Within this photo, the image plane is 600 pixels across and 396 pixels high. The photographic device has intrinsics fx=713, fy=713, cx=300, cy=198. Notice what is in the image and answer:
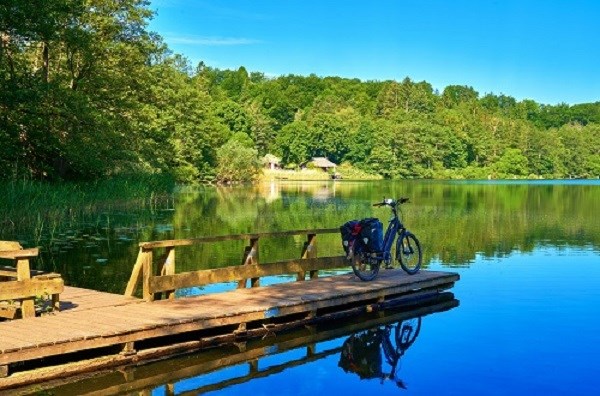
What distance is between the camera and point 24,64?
2716 centimetres

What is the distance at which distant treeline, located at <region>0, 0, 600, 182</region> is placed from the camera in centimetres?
2550

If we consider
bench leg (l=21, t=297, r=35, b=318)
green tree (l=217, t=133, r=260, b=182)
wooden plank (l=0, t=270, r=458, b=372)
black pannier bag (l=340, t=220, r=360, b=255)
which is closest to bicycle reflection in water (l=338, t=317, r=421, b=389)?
wooden plank (l=0, t=270, r=458, b=372)

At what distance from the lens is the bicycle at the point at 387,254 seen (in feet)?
40.4

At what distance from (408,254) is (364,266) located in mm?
1237

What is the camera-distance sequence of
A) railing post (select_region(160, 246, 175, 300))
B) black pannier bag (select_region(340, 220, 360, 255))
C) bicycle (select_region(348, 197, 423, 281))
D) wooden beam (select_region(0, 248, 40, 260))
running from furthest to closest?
bicycle (select_region(348, 197, 423, 281))
black pannier bag (select_region(340, 220, 360, 255))
railing post (select_region(160, 246, 175, 300))
wooden beam (select_region(0, 248, 40, 260))

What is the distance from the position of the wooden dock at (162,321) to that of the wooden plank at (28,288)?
1.00 feet

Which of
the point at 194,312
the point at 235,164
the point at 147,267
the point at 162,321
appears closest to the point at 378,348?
the point at 194,312

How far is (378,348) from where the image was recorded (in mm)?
9773

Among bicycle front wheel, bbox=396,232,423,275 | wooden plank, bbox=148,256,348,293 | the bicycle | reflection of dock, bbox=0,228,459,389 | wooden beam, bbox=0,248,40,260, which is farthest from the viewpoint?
bicycle front wheel, bbox=396,232,423,275

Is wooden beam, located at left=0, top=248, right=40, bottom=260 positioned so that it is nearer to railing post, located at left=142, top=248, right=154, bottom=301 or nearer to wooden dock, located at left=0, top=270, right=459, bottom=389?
wooden dock, located at left=0, top=270, right=459, bottom=389

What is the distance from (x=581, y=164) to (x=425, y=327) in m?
121

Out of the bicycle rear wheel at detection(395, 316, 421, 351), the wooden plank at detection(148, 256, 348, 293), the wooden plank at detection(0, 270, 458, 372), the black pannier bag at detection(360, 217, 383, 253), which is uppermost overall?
the black pannier bag at detection(360, 217, 383, 253)

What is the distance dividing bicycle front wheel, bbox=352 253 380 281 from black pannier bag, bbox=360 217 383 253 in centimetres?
16

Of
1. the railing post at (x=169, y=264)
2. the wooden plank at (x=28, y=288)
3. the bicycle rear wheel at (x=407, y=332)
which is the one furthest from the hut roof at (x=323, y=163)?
the wooden plank at (x=28, y=288)
